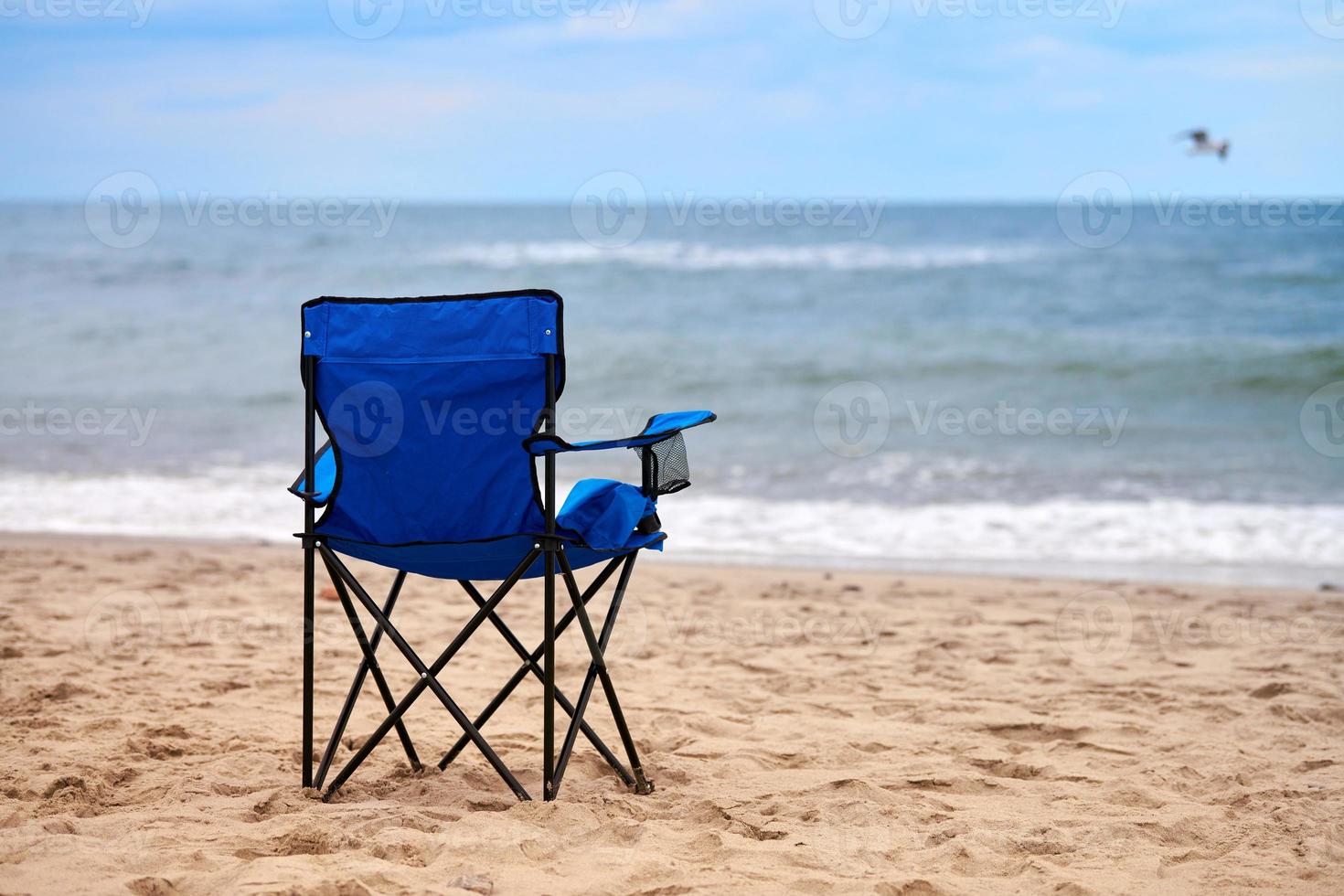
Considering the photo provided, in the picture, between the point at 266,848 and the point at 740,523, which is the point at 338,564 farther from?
the point at 740,523

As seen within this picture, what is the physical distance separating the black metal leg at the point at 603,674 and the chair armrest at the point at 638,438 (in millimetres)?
255

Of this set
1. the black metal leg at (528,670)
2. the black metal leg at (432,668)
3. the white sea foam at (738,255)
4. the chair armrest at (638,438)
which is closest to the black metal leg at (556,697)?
the black metal leg at (528,670)

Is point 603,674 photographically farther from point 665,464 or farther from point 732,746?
point 732,746

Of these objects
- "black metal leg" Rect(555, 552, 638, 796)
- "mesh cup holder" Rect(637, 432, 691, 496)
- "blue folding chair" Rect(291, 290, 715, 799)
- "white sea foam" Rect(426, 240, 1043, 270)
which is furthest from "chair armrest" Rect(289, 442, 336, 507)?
"white sea foam" Rect(426, 240, 1043, 270)

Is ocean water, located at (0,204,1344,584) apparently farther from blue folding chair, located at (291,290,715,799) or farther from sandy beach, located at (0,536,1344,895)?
blue folding chair, located at (291,290,715,799)

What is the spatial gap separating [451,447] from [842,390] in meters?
9.64

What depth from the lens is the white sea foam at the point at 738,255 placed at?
2352 cm

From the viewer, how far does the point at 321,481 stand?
2742 mm

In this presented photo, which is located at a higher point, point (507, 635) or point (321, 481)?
point (321, 481)

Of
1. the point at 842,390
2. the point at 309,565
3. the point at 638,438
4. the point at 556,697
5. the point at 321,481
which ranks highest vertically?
the point at 842,390

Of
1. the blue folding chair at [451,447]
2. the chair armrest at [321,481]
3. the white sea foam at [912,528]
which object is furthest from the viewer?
the white sea foam at [912,528]

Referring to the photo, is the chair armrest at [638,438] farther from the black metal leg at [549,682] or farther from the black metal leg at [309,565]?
the black metal leg at [309,565]

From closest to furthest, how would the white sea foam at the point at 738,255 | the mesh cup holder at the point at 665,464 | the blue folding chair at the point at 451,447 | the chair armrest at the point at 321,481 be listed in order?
the blue folding chair at the point at 451,447, the chair armrest at the point at 321,481, the mesh cup holder at the point at 665,464, the white sea foam at the point at 738,255

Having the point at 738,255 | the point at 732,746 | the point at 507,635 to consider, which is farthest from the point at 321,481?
the point at 738,255
